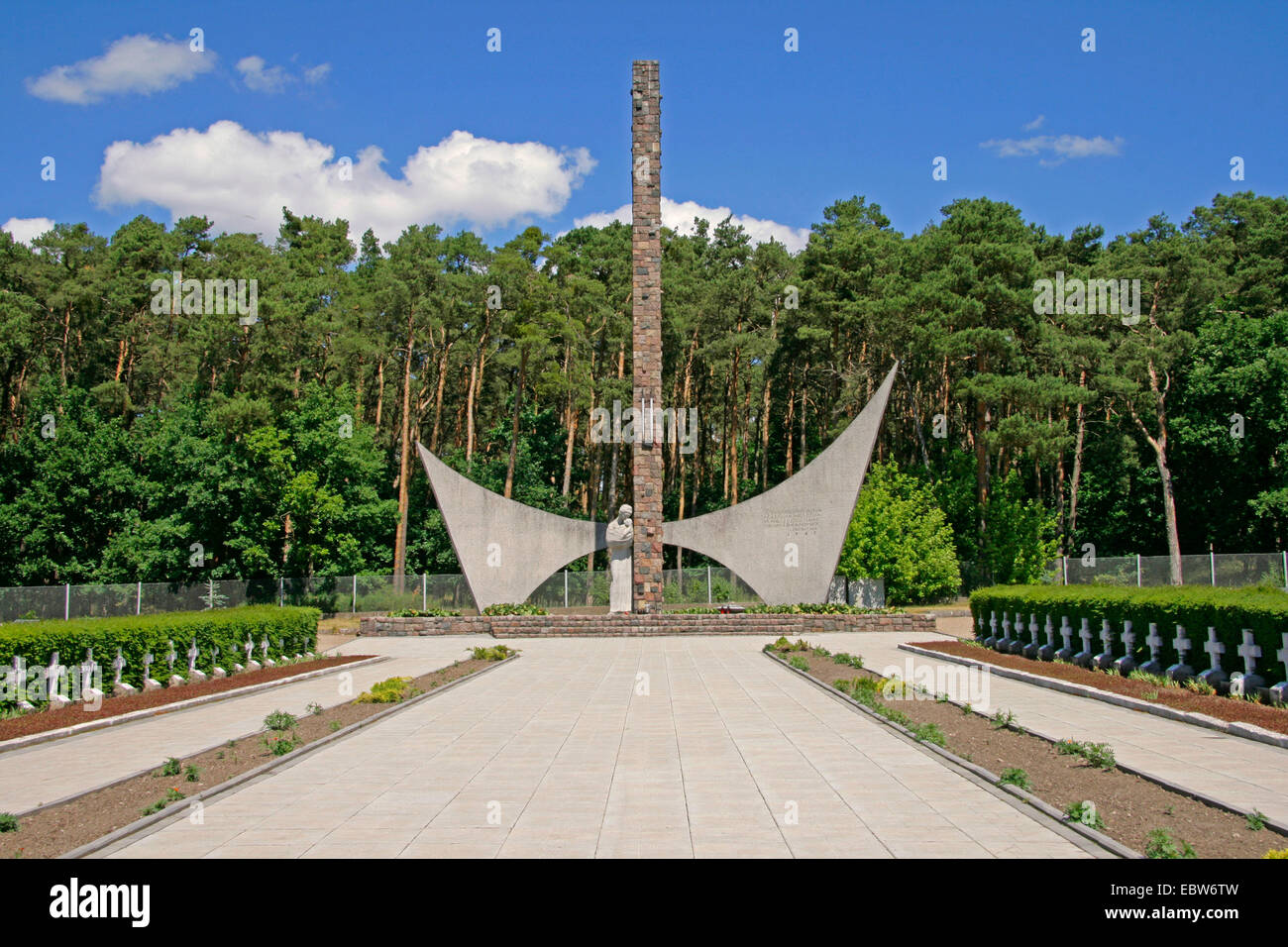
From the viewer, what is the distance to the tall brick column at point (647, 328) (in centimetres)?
2389

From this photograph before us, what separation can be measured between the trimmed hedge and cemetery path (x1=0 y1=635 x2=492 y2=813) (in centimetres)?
1022

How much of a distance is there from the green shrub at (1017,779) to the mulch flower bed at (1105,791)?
0.03 m

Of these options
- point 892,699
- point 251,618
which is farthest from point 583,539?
point 892,699

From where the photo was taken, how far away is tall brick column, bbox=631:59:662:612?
2389cm

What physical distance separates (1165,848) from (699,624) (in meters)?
18.2

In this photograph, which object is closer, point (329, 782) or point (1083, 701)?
point (329, 782)

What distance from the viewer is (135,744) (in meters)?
8.42

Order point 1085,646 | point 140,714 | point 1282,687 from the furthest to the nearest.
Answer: point 1085,646 < point 140,714 < point 1282,687

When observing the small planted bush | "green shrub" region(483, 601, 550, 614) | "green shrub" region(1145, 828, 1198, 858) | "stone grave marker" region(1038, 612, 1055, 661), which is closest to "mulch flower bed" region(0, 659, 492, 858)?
"green shrub" region(1145, 828, 1198, 858)

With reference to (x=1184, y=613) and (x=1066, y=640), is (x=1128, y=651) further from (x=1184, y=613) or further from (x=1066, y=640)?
(x=1066, y=640)

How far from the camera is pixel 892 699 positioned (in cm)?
1048

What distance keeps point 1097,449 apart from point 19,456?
37.4m

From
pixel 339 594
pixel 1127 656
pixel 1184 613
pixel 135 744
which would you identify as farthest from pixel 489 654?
pixel 339 594
